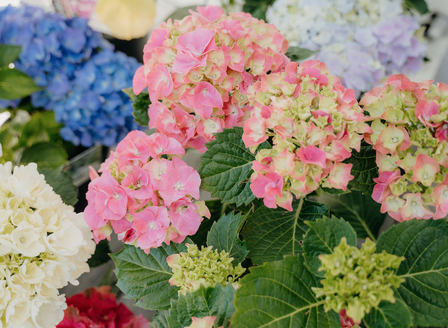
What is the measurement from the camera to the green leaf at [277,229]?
46 cm

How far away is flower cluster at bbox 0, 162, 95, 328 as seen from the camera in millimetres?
411

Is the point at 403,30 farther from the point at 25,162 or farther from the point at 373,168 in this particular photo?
the point at 25,162

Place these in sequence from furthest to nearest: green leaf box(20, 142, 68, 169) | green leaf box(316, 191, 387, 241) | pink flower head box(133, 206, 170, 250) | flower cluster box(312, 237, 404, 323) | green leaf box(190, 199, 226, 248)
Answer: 1. green leaf box(20, 142, 68, 169)
2. green leaf box(316, 191, 387, 241)
3. green leaf box(190, 199, 226, 248)
4. pink flower head box(133, 206, 170, 250)
5. flower cluster box(312, 237, 404, 323)

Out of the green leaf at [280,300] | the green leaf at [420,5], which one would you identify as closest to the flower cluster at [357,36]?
the green leaf at [420,5]

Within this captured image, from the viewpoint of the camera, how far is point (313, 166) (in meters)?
0.34

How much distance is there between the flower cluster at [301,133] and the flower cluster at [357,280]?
0.25 ft

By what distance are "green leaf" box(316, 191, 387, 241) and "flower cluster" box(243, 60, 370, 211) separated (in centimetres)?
33

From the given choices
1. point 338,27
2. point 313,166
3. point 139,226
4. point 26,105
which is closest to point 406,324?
point 313,166

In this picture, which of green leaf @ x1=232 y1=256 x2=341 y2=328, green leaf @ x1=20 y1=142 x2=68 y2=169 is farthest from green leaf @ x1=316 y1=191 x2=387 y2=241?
green leaf @ x1=20 y1=142 x2=68 y2=169

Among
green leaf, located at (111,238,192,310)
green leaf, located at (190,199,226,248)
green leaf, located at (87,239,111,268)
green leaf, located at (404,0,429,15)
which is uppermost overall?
green leaf, located at (404,0,429,15)

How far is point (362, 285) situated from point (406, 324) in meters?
0.06

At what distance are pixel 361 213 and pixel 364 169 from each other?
0.29m

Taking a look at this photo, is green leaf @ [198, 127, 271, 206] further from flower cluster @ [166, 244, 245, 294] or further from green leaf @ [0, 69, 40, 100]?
green leaf @ [0, 69, 40, 100]

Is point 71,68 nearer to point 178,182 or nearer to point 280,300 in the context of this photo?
point 178,182
